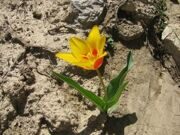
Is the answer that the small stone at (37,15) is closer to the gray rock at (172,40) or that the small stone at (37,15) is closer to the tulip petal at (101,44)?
the tulip petal at (101,44)

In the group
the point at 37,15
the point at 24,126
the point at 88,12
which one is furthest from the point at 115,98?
the point at 37,15

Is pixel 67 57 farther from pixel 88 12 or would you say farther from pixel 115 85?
pixel 88 12

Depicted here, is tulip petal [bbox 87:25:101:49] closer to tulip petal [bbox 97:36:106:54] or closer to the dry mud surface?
tulip petal [bbox 97:36:106:54]

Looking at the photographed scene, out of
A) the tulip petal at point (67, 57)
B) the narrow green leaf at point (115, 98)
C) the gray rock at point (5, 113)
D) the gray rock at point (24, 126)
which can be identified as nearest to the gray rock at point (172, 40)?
the narrow green leaf at point (115, 98)

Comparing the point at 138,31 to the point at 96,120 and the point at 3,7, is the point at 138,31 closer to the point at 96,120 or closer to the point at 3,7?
the point at 96,120

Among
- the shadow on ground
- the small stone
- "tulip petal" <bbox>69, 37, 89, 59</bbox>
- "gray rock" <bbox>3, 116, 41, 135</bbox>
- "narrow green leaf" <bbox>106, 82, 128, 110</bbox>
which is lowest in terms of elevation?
the shadow on ground

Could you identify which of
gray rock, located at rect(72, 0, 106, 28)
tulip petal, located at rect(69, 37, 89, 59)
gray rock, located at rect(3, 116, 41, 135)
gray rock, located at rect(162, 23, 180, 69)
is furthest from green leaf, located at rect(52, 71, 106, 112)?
gray rock, located at rect(162, 23, 180, 69)
